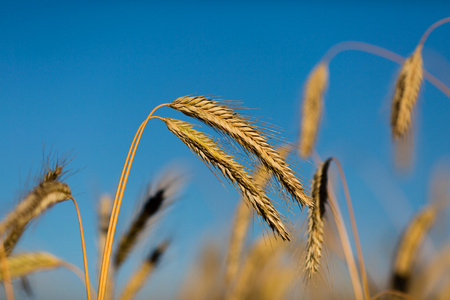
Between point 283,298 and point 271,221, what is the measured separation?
3.71 meters

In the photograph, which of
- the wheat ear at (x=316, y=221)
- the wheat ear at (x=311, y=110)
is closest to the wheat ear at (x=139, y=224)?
the wheat ear at (x=316, y=221)

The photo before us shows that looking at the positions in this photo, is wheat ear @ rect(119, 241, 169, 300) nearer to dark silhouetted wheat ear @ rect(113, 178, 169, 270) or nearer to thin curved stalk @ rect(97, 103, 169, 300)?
dark silhouetted wheat ear @ rect(113, 178, 169, 270)

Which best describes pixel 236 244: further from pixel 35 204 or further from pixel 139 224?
pixel 35 204

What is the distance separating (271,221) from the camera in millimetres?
2428

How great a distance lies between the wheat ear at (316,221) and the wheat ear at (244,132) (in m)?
0.72

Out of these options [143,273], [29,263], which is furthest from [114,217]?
[143,273]

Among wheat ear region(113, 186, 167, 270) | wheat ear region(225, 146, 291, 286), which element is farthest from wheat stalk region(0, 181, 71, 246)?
wheat ear region(225, 146, 291, 286)

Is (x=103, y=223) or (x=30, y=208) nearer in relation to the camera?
(x=30, y=208)

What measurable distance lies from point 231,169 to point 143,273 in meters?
2.46

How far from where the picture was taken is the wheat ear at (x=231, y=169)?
243 centimetres

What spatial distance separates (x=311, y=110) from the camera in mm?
5340

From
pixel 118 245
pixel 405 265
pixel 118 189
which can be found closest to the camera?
pixel 118 189

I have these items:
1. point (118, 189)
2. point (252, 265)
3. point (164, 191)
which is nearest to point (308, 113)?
point (252, 265)

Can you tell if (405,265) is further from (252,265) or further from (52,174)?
(52,174)
